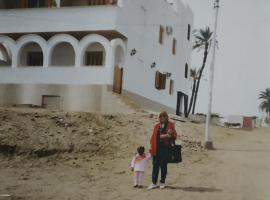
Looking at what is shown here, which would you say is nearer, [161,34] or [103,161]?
[103,161]

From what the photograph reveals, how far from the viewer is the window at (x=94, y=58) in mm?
26031

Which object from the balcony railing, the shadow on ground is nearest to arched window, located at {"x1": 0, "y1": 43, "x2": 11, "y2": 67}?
the balcony railing

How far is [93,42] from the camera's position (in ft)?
83.4

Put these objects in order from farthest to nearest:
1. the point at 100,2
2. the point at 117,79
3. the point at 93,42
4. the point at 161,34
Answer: the point at 161,34
the point at 100,2
the point at 93,42
the point at 117,79

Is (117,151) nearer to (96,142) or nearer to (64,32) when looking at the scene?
(96,142)

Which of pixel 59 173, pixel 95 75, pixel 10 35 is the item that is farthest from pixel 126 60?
pixel 59 173

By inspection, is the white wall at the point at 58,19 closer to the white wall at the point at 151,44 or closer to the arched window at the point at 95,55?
the white wall at the point at 151,44

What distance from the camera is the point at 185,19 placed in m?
38.3

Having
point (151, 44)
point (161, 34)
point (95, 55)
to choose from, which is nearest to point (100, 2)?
point (95, 55)

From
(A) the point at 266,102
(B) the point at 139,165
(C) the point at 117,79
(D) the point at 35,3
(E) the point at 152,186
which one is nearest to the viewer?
(E) the point at 152,186

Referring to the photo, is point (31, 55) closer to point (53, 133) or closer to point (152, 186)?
point (53, 133)

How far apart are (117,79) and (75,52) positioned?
2.55 m

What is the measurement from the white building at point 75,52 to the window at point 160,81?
5.82ft

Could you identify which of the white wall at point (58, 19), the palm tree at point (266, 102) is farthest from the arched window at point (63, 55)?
the palm tree at point (266, 102)
